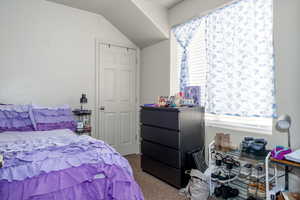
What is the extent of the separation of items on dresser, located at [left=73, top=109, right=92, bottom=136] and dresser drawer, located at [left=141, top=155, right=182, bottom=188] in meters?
1.02

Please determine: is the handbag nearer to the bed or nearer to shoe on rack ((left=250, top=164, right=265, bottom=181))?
shoe on rack ((left=250, top=164, right=265, bottom=181))

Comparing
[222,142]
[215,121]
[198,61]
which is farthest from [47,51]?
[222,142]

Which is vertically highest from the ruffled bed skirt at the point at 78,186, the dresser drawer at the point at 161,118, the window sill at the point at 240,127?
the dresser drawer at the point at 161,118

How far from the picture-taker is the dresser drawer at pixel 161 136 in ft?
8.44

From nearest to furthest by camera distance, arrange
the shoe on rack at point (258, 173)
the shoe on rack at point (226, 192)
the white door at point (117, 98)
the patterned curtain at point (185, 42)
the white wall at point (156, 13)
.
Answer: the shoe on rack at point (258, 173) → the shoe on rack at point (226, 192) → the patterned curtain at point (185, 42) → the white wall at point (156, 13) → the white door at point (117, 98)

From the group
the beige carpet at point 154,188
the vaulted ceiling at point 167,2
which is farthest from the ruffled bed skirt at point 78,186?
the vaulted ceiling at point 167,2

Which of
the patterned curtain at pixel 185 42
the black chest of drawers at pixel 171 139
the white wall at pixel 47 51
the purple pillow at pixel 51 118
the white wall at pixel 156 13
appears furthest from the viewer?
the white wall at pixel 156 13

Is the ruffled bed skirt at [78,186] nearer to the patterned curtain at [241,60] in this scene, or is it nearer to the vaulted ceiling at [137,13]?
the patterned curtain at [241,60]

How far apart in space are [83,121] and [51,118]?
0.61 meters

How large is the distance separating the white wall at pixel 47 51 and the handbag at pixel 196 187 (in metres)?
2.18

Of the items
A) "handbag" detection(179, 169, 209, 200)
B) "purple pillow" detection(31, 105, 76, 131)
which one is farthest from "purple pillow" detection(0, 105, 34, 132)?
"handbag" detection(179, 169, 209, 200)

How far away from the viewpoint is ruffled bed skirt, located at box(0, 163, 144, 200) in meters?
1.26

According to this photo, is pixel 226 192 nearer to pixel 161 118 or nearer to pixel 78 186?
pixel 161 118

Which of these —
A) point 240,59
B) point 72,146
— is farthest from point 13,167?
point 240,59
